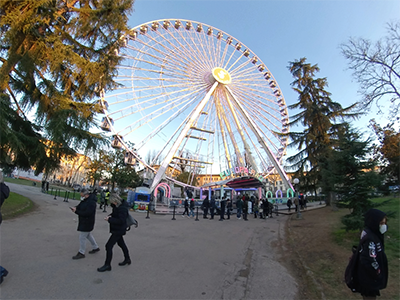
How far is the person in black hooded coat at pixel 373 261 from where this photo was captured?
2.74 metres

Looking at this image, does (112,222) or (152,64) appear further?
(152,64)

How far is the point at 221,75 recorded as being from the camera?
24719mm

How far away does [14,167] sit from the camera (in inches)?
405

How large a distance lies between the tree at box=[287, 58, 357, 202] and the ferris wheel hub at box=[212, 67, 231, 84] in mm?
6477

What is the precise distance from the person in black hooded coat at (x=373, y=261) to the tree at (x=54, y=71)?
29.7ft

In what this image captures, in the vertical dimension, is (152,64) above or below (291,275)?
above

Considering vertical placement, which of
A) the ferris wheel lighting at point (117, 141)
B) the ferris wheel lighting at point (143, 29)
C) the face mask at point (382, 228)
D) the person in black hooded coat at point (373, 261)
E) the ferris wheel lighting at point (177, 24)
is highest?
the ferris wheel lighting at point (177, 24)

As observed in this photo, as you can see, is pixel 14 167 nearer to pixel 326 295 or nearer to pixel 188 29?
pixel 326 295

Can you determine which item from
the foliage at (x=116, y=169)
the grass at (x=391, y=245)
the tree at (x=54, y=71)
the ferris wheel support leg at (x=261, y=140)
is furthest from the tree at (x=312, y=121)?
the foliage at (x=116, y=169)

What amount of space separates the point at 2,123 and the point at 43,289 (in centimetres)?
518

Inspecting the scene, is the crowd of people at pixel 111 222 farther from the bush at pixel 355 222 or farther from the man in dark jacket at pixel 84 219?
the bush at pixel 355 222

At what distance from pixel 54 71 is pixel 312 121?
18.9m

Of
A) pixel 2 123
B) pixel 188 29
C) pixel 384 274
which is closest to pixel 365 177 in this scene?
pixel 384 274

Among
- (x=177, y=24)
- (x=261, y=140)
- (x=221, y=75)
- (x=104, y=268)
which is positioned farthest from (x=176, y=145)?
(x=104, y=268)
